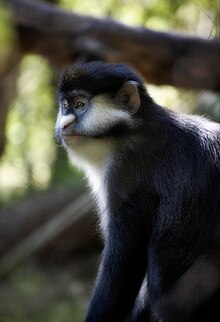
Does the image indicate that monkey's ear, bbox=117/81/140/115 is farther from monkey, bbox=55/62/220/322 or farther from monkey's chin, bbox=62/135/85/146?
monkey's chin, bbox=62/135/85/146

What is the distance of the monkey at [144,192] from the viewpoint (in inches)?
111

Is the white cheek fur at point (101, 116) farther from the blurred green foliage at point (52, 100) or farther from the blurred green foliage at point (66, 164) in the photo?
the blurred green foliage at point (66, 164)

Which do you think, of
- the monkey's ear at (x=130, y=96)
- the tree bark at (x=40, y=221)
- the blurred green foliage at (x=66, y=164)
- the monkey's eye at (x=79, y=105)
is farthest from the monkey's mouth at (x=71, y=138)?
the tree bark at (x=40, y=221)

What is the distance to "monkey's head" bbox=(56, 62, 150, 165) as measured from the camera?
3.03 m

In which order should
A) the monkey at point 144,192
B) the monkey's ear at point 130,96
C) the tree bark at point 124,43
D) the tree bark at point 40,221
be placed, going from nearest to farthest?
the monkey at point 144,192 → the monkey's ear at point 130,96 → the tree bark at point 124,43 → the tree bark at point 40,221

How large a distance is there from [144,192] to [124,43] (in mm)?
2115

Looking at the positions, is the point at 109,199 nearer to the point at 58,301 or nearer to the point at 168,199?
the point at 168,199

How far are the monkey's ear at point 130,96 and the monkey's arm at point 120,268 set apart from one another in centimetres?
39

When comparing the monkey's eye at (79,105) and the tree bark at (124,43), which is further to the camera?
the tree bark at (124,43)

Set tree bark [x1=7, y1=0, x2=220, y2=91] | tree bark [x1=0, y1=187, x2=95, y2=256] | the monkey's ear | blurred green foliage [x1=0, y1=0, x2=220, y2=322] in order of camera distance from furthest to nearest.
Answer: tree bark [x1=0, y1=187, x2=95, y2=256], blurred green foliage [x1=0, y1=0, x2=220, y2=322], tree bark [x1=7, y1=0, x2=220, y2=91], the monkey's ear

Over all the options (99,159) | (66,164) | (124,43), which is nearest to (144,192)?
(99,159)

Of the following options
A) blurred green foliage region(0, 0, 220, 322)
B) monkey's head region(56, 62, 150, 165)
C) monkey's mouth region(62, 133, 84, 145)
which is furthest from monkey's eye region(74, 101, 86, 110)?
blurred green foliage region(0, 0, 220, 322)

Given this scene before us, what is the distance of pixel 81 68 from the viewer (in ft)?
10.1

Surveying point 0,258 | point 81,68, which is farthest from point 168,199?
point 0,258
